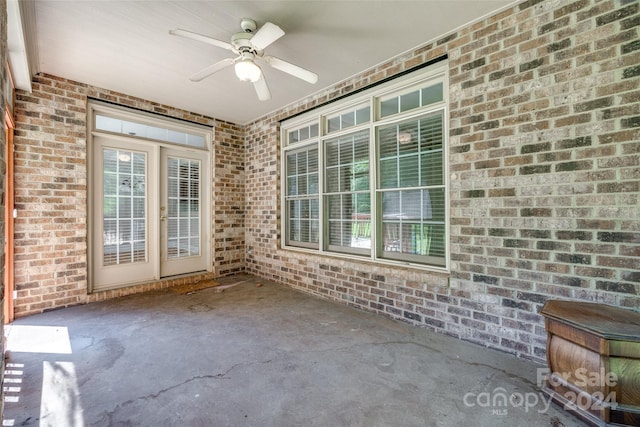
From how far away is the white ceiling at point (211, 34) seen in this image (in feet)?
7.96

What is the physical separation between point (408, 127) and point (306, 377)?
2787mm

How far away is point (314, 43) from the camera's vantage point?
294 centimetres

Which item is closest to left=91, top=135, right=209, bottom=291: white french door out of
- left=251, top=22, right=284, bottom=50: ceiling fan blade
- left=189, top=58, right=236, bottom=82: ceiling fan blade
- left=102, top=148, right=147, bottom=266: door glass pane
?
left=102, top=148, right=147, bottom=266: door glass pane

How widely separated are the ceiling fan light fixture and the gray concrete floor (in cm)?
249

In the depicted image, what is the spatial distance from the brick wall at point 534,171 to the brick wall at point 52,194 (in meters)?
4.12

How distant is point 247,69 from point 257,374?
2.57m

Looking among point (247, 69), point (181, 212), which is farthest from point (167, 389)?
point (181, 212)

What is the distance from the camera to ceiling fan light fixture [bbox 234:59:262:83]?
254 centimetres

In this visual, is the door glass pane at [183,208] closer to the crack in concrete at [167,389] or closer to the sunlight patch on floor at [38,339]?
the sunlight patch on floor at [38,339]

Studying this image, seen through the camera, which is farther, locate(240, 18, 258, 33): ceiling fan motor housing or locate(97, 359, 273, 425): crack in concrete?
locate(240, 18, 258, 33): ceiling fan motor housing

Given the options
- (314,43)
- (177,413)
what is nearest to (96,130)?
(314,43)

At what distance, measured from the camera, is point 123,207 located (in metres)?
4.25

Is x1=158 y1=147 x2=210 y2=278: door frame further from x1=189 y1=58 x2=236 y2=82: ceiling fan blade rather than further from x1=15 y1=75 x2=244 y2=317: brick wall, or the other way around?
x1=189 y1=58 x2=236 y2=82: ceiling fan blade

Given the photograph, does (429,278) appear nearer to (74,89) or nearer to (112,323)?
(112,323)
